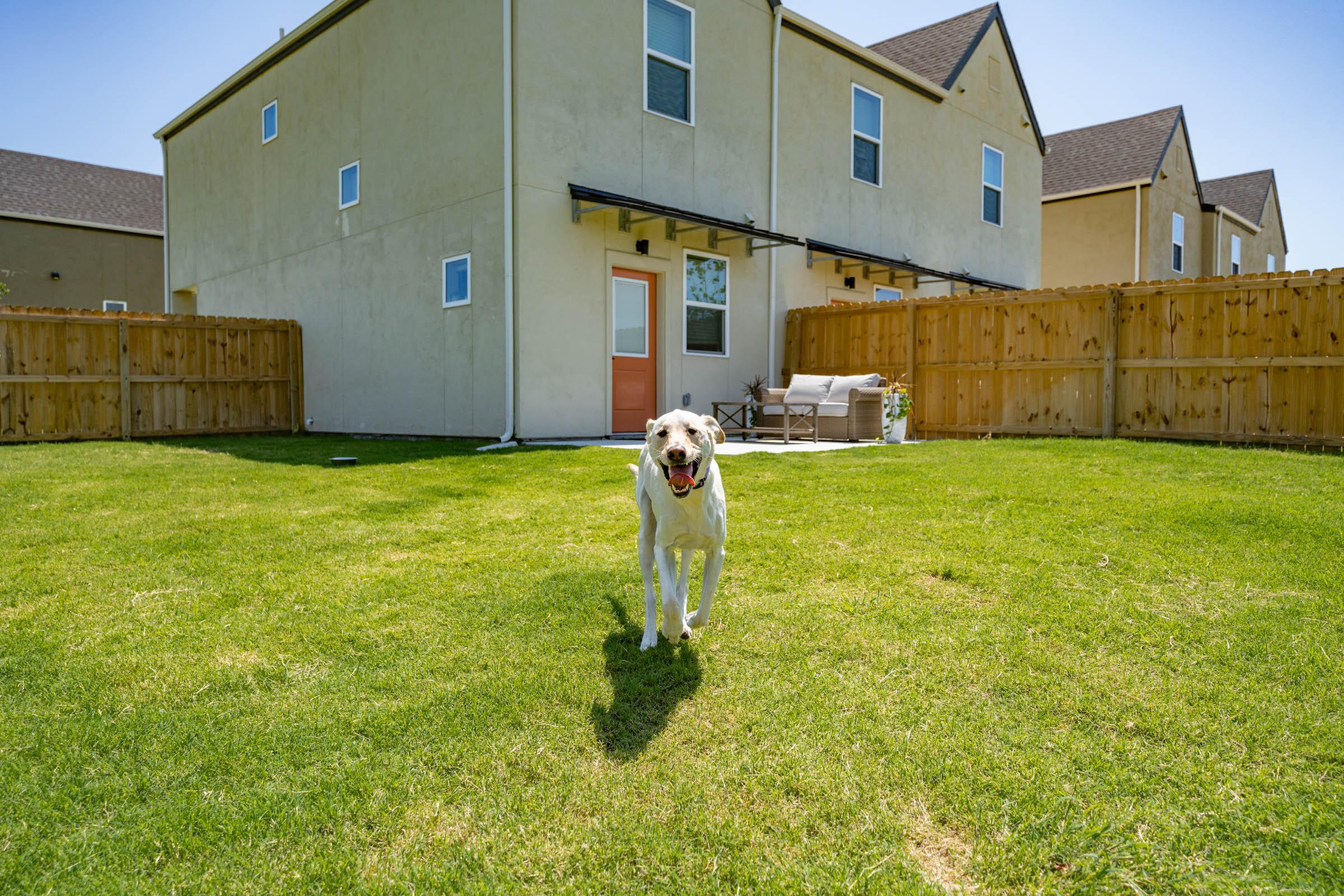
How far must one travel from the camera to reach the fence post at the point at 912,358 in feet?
42.0

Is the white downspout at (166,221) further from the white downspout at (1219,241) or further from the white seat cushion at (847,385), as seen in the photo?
the white downspout at (1219,241)

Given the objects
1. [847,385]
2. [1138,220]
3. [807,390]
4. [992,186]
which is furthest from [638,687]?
[1138,220]

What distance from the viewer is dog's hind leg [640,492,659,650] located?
136 inches

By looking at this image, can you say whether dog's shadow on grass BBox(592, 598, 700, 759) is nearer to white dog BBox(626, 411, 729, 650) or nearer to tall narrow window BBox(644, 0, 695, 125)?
white dog BBox(626, 411, 729, 650)

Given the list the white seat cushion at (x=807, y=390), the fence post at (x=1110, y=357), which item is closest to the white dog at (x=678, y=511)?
the white seat cushion at (x=807, y=390)

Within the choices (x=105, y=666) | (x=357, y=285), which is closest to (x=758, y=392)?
(x=357, y=285)

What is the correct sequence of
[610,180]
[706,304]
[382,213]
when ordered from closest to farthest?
[610,180], [706,304], [382,213]

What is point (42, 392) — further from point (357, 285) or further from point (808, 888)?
point (808, 888)

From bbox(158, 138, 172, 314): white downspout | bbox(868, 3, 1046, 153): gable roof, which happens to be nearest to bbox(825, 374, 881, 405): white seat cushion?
bbox(868, 3, 1046, 153): gable roof

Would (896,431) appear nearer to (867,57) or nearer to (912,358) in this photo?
(912,358)

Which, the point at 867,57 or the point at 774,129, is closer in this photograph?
the point at 774,129

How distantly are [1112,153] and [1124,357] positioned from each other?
17797 millimetres

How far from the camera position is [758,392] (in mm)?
13539

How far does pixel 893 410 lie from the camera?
11703mm
